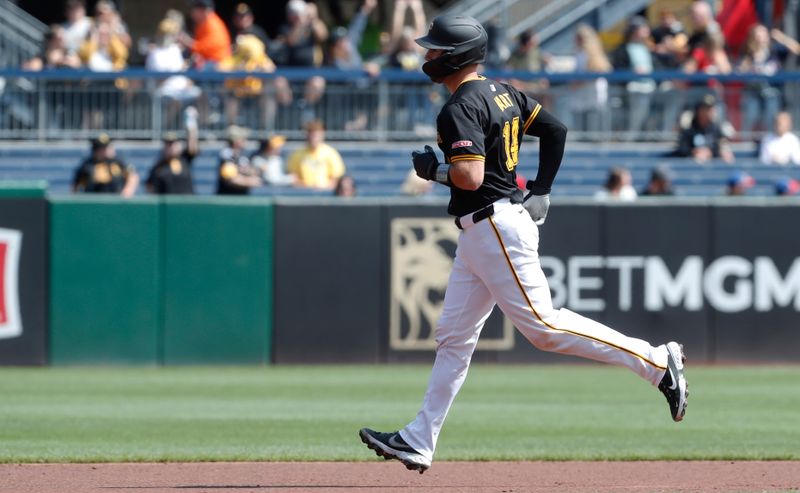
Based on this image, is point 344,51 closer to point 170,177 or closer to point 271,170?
point 271,170

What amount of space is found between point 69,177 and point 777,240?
311 inches

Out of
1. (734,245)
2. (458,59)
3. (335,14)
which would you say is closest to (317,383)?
(734,245)

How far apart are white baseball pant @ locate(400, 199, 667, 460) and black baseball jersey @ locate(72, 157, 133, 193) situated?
9.25 meters

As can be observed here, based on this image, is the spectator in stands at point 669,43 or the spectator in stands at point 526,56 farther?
the spectator in stands at point 669,43

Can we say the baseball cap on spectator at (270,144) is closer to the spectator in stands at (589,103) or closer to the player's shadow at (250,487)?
the spectator in stands at (589,103)

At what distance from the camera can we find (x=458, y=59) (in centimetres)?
633

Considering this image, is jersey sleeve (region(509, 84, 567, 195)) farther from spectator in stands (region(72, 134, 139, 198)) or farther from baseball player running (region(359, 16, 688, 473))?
spectator in stands (region(72, 134, 139, 198))

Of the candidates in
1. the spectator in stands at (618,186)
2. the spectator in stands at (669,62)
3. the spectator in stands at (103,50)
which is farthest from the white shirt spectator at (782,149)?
the spectator in stands at (103,50)

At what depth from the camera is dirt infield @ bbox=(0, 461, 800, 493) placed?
6.59 meters

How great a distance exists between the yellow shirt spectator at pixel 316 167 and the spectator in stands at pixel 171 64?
1.53 meters

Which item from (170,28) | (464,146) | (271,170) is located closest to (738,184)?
(271,170)

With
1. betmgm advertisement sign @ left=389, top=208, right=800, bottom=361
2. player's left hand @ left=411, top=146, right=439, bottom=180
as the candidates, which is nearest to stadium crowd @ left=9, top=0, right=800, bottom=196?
betmgm advertisement sign @ left=389, top=208, right=800, bottom=361

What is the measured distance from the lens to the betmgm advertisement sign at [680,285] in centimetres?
1415

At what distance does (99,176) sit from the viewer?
1509 centimetres
